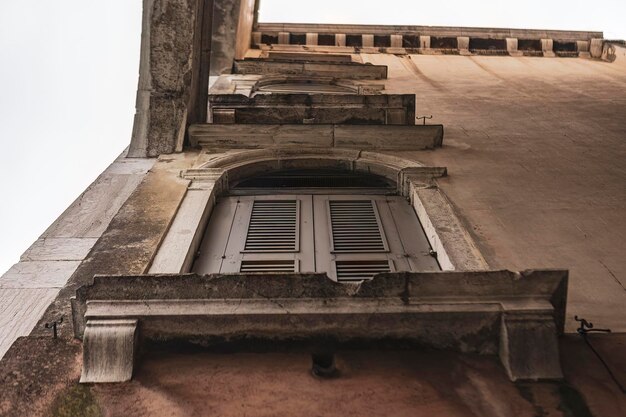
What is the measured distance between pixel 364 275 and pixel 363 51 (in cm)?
1275

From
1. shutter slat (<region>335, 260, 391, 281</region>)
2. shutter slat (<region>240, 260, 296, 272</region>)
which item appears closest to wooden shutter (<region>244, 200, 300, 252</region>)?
shutter slat (<region>240, 260, 296, 272</region>)

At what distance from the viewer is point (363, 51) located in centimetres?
1627

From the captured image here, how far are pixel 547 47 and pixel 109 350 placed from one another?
15746mm

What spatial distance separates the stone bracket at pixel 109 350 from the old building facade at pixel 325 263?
1 centimetres

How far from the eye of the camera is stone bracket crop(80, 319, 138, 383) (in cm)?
310

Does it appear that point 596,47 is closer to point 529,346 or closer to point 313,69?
point 313,69

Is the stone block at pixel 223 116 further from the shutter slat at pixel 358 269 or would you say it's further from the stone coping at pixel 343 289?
the stone coping at pixel 343 289

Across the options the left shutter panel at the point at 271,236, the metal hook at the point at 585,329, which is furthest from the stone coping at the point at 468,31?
the metal hook at the point at 585,329

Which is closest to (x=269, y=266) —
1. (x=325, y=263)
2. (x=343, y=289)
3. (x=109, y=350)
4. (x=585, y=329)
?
(x=325, y=263)

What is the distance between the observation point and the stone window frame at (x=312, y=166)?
14.6 ft

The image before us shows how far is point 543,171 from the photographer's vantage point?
244 inches

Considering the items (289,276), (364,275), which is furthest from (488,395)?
(364,275)

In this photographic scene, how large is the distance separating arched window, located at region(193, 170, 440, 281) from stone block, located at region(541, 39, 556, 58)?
1164 cm

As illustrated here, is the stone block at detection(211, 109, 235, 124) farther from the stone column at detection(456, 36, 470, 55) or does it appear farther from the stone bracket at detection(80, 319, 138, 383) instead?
the stone column at detection(456, 36, 470, 55)
